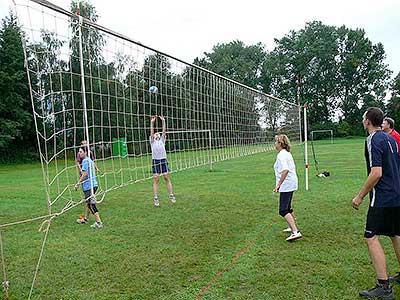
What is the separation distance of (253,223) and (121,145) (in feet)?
12.7

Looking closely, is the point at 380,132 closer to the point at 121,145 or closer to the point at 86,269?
the point at 86,269

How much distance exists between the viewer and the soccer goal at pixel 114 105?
5543mm

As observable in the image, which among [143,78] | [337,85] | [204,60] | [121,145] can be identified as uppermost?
[204,60]

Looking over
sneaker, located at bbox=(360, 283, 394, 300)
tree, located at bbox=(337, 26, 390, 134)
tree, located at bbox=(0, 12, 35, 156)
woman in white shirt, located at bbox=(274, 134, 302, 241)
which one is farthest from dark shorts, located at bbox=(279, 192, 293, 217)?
tree, located at bbox=(337, 26, 390, 134)

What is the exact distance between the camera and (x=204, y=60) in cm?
5731

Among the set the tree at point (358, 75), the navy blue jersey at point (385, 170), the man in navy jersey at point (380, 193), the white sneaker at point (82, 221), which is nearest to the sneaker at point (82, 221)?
the white sneaker at point (82, 221)

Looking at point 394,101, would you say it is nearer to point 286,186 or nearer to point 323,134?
point 323,134

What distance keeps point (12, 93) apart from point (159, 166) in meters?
25.4

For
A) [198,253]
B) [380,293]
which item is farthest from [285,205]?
[380,293]

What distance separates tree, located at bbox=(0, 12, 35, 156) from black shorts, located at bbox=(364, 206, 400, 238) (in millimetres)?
29157

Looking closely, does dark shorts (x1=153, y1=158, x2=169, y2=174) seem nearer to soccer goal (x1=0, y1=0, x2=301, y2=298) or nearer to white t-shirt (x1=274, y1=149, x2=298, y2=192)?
soccer goal (x1=0, y1=0, x2=301, y2=298)

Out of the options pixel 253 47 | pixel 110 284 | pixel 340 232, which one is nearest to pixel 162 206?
pixel 340 232

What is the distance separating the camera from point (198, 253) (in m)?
5.30

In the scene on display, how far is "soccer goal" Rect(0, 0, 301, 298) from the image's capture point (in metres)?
5.54
